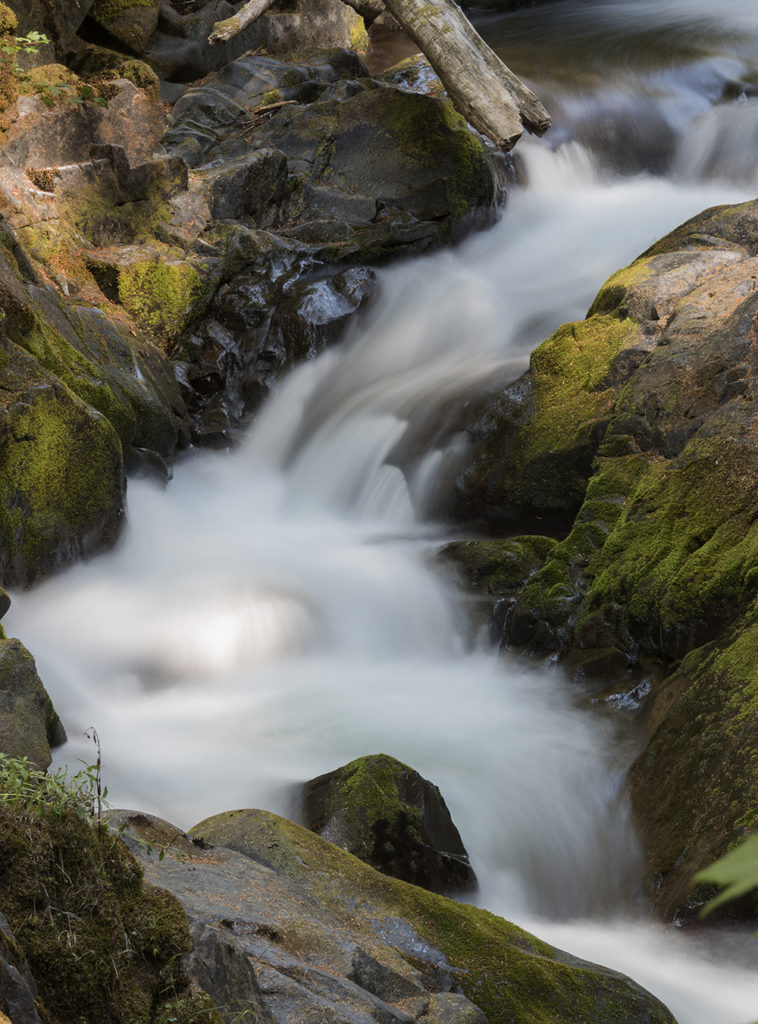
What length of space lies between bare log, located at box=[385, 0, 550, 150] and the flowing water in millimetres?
1747

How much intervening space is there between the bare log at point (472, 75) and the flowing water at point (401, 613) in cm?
175

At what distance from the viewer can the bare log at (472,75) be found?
36.2ft

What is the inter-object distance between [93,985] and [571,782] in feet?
13.3

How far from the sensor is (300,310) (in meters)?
11.4

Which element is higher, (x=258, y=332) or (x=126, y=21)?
(x=126, y=21)

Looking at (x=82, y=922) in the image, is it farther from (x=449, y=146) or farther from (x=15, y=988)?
(x=449, y=146)

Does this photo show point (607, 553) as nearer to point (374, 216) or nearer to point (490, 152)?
point (374, 216)

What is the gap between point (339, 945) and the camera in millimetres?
2959

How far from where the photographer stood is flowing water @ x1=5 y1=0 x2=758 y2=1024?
5.09 m

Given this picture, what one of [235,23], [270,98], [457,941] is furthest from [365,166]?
[457,941]

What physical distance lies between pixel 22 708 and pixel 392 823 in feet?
6.07

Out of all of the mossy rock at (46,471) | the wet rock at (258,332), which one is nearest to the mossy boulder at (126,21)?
the wet rock at (258,332)

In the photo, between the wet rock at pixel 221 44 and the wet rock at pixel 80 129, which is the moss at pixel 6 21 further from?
the wet rock at pixel 221 44

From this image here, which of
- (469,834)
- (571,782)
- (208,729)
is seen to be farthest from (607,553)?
(208,729)
